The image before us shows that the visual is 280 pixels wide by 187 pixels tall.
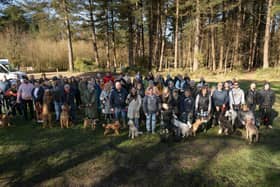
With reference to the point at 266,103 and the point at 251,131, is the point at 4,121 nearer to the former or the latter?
the point at 251,131

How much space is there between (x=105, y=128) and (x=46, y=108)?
92.9 inches

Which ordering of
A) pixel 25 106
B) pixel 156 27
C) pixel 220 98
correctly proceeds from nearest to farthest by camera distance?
pixel 220 98, pixel 25 106, pixel 156 27

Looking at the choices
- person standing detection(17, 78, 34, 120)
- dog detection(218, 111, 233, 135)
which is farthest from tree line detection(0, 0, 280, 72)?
person standing detection(17, 78, 34, 120)

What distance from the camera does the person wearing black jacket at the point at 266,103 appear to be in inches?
317

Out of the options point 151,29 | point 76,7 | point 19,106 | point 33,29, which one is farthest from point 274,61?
point 33,29

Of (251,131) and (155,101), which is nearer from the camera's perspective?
(251,131)

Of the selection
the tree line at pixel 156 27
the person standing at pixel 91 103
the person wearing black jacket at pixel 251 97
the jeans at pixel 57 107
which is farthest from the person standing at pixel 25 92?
the tree line at pixel 156 27

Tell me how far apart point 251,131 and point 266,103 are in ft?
6.45

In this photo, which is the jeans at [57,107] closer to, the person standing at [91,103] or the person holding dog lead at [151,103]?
the person standing at [91,103]

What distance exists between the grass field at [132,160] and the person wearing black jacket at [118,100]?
0.75 meters

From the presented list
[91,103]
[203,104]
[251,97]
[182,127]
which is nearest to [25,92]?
[91,103]

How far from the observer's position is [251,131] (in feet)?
22.2

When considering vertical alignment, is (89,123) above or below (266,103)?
below

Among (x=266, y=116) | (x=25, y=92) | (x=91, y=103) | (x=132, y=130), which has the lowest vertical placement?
(x=132, y=130)
